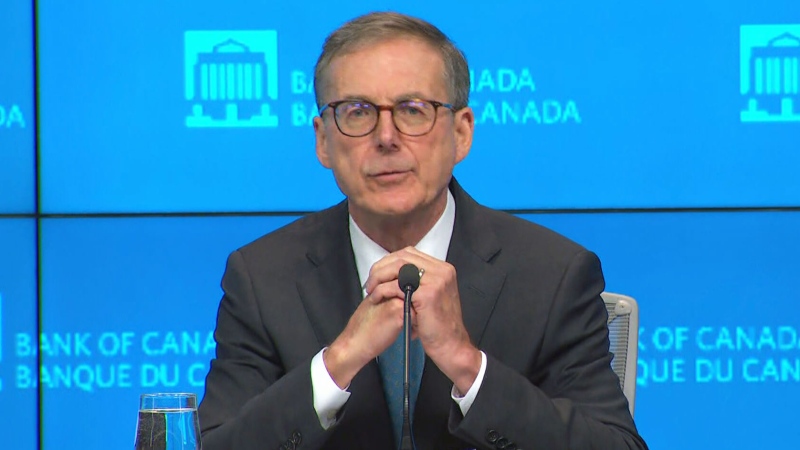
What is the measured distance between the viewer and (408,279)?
1.90m

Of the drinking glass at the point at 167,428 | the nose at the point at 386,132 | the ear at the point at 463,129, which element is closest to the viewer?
the drinking glass at the point at 167,428

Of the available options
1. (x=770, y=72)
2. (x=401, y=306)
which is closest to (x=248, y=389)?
(x=401, y=306)

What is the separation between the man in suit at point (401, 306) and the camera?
2.02 metres

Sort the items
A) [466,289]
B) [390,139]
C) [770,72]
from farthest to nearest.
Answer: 1. [770,72]
2. [466,289]
3. [390,139]

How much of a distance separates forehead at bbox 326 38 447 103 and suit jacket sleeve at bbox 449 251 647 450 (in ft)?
1.58

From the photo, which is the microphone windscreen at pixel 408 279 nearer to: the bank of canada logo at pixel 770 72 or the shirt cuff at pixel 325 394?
the shirt cuff at pixel 325 394

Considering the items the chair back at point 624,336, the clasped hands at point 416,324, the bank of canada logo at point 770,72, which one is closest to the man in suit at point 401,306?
the clasped hands at point 416,324

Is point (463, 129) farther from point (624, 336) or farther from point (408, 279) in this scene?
point (624, 336)

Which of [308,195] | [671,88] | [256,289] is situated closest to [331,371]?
[256,289]

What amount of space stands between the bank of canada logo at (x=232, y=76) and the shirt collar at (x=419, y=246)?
1.66 m

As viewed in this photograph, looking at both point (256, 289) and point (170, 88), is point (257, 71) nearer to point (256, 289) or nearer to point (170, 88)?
point (170, 88)

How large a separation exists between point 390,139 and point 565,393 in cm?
59

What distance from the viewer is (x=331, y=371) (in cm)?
204

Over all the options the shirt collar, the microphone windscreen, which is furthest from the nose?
the microphone windscreen
